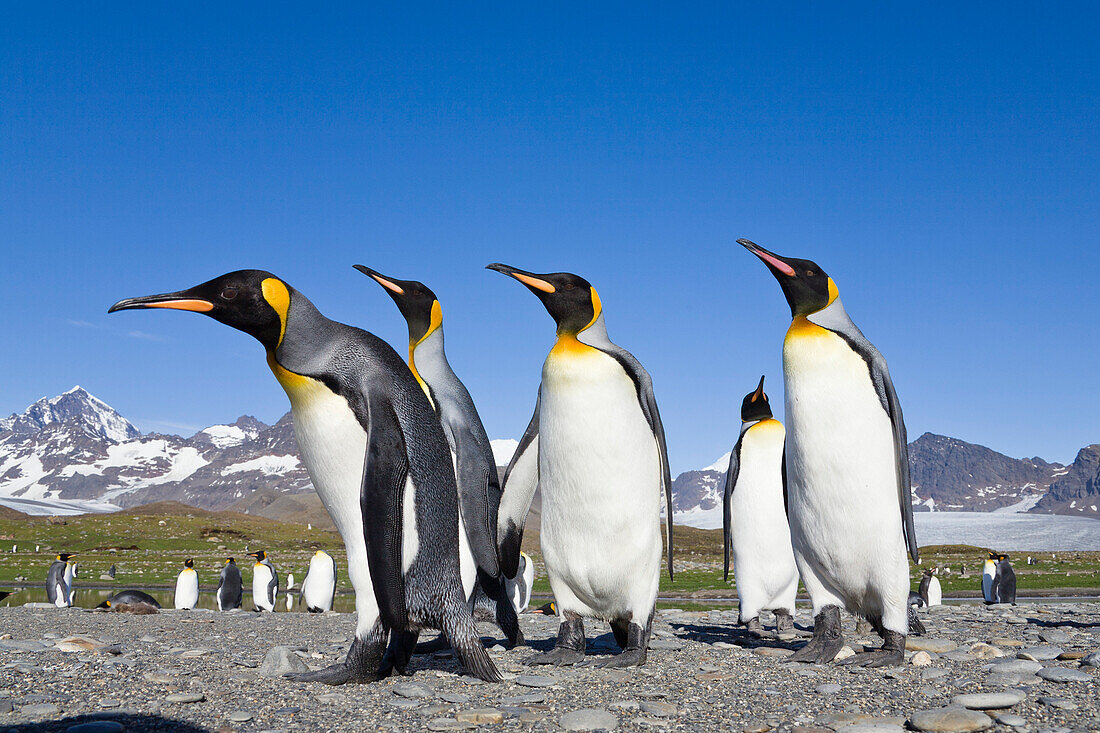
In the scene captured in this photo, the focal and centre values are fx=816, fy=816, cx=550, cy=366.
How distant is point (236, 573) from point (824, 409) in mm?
14066

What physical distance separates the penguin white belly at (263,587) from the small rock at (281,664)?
40.9 ft

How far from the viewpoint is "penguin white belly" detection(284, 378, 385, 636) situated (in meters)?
4.25

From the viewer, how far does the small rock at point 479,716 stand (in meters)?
3.51

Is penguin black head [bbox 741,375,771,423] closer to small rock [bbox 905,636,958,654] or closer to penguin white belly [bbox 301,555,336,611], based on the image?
small rock [bbox 905,636,958,654]

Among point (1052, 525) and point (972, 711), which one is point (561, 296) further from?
point (1052, 525)

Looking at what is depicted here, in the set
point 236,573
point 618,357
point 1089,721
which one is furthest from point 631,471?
point 236,573

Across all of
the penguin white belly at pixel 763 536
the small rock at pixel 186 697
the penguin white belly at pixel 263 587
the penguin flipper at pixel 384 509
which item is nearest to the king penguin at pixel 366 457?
the penguin flipper at pixel 384 509

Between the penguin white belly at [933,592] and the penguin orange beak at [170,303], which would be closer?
the penguin orange beak at [170,303]

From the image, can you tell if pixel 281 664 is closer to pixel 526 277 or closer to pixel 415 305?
pixel 526 277

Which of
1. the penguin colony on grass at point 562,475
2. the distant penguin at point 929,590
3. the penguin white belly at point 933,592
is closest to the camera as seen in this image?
the penguin colony on grass at point 562,475

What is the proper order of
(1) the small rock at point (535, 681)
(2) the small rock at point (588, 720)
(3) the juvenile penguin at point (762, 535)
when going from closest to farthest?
(2) the small rock at point (588, 720) → (1) the small rock at point (535, 681) → (3) the juvenile penguin at point (762, 535)

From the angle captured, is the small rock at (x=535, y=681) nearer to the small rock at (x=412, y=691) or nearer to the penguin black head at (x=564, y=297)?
the small rock at (x=412, y=691)

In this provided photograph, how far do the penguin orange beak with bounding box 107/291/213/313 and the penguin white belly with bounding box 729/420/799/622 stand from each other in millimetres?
5252

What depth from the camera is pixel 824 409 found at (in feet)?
16.9
